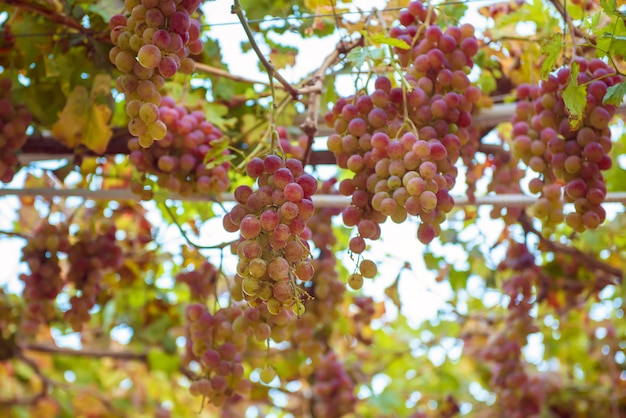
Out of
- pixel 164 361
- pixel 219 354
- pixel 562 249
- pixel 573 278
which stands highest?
pixel 219 354

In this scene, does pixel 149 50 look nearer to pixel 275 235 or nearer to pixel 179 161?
pixel 275 235

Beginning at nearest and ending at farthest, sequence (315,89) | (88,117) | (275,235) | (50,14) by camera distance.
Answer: (275,235) < (315,89) < (50,14) < (88,117)

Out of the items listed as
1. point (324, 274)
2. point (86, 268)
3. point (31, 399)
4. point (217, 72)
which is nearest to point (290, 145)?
point (217, 72)

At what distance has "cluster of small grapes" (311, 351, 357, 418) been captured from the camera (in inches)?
92.0

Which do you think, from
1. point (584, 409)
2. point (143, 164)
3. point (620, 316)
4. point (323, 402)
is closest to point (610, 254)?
point (620, 316)

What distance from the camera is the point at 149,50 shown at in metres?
1.08

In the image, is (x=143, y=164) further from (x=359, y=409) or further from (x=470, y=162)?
(x=359, y=409)

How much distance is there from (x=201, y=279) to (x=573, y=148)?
121cm

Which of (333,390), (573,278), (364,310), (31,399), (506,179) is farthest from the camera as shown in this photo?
(31,399)

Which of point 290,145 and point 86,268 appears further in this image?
point 86,268

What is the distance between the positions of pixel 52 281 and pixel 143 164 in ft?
1.93

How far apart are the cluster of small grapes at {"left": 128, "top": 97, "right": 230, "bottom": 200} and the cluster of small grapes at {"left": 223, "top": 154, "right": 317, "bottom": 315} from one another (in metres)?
0.47

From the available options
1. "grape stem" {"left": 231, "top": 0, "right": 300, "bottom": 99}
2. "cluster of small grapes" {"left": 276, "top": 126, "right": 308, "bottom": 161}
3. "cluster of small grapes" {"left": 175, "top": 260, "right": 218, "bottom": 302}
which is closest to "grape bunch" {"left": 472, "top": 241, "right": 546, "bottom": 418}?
"cluster of small grapes" {"left": 276, "top": 126, "right": 308, "bottom": 161}

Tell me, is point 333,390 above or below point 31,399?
above
